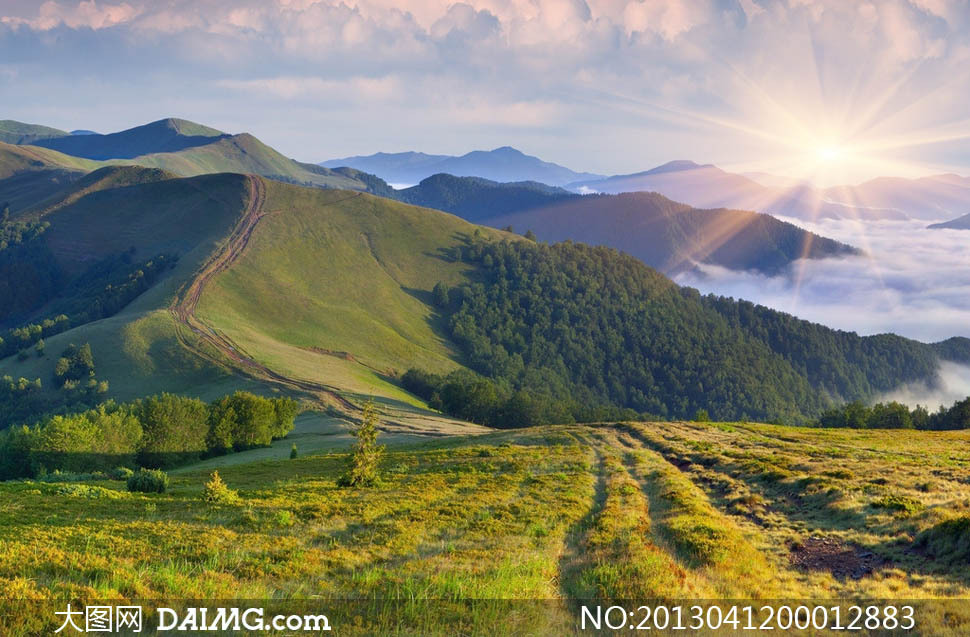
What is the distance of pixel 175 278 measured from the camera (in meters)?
193

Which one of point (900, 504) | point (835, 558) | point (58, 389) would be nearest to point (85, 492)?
point (835, 558)

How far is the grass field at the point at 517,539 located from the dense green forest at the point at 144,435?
50.3m

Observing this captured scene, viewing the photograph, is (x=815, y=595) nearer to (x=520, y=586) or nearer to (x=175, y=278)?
(x=520, y=586)

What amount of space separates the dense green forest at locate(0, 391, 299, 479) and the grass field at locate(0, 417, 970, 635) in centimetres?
5035

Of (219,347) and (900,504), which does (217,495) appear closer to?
(900,504)

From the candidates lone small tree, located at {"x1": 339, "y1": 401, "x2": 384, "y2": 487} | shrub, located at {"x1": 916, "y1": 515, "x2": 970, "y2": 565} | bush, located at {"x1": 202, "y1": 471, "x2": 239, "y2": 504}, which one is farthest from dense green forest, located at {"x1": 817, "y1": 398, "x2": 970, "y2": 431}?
bush, located at {"x1": 202, "y1": 471, "x2": 239, "y2": 504}

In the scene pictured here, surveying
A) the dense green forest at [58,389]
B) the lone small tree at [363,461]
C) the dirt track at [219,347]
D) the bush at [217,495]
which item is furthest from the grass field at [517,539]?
the dense green forest at [58,389]

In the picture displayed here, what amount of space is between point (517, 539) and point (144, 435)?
275ft

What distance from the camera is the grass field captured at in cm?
1325

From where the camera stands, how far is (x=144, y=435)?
3260 inches

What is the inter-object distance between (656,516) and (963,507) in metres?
12.9

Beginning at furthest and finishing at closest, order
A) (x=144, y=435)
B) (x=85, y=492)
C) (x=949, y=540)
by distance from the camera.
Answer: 1. (x=144, y=435)
2. (x=85, y=492)
3. (x=949, y=540)

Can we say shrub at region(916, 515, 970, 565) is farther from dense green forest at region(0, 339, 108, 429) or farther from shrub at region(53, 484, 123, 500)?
dense green forest at region(0, 339, 108, 429)

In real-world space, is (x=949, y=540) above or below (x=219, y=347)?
above
